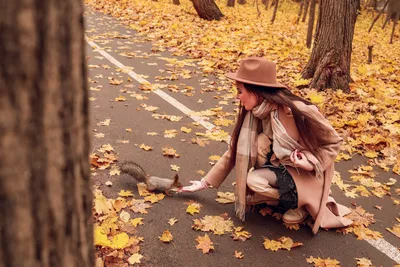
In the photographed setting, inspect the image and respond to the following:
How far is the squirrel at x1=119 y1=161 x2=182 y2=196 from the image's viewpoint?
371 centimetres

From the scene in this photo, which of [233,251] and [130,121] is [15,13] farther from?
[130,121]

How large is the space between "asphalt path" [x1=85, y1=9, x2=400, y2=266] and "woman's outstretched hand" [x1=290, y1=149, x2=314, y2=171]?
0.61m

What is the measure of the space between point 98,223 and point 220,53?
6424 mm

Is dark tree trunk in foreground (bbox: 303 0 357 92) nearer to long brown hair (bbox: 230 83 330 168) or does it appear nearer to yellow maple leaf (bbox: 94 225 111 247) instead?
long brown hair (bbox: 230 83 330 168)

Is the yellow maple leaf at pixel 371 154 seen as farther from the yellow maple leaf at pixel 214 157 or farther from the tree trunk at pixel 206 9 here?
the tree trunk at pixel 206 9

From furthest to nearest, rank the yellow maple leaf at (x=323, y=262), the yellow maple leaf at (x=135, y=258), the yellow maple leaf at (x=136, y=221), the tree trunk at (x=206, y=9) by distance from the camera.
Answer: the tree trunk at (x=206, y=9) < the yellow maple leaf at (x=136, y=221) < the yellow maple leaf at (x=323, y=262) < the yellow maple leaf at (x=135, y=258)

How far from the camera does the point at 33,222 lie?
34.8 inches

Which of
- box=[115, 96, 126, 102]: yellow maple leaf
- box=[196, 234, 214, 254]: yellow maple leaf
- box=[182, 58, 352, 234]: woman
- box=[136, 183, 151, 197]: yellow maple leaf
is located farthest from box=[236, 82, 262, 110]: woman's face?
box=[115, 96, 126, 102]: yellow maple leaf

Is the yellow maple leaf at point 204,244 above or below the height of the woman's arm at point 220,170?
below

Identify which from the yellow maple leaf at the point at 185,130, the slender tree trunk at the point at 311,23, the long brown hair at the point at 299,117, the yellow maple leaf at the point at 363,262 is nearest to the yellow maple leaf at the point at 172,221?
the long brown hair at the point at 299,117

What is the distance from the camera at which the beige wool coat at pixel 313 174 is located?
10.5ft

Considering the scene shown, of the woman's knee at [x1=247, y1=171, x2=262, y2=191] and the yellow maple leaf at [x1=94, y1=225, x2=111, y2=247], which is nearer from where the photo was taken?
the yellow maple leaf at [x1=94, y1=225, x2=111, y2=247]

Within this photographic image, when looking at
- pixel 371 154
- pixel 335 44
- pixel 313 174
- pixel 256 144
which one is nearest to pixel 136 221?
pixel 256 144

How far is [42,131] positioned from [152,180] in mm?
2933
